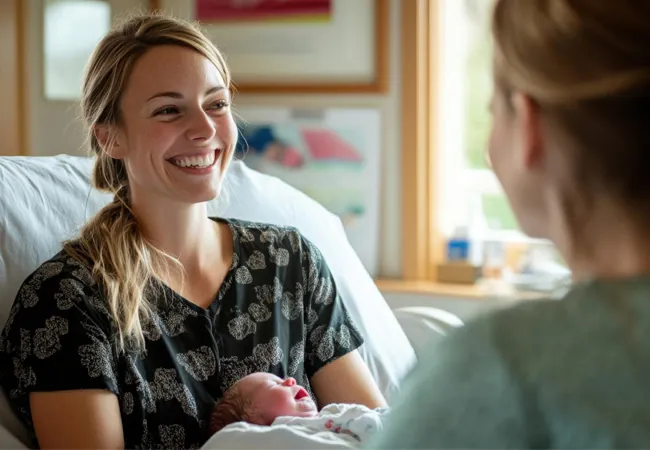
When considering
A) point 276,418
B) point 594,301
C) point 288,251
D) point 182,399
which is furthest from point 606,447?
point 288,251

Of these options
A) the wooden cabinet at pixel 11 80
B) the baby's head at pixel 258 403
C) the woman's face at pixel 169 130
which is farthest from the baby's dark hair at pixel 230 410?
the wooden cabinet at pixel 11 80

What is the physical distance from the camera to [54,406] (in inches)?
62.8

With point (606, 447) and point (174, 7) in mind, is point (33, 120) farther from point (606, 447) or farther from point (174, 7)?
point (606, 447)

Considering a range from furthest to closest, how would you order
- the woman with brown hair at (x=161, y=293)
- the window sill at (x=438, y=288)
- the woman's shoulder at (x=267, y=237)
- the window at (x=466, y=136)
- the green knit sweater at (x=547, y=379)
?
the window at (x=466, y=136) → the window sill at (x=438, y=288) → the woman's shoulder at (x=267, y=237) → the woman with brown hair at (x=161, y=293) → the green knit sweater at (x=547, y=379)

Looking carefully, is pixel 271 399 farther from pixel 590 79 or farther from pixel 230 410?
pixel 590 79

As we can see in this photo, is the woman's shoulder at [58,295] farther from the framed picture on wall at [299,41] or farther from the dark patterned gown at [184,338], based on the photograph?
the framed picture on wall at [299,41]

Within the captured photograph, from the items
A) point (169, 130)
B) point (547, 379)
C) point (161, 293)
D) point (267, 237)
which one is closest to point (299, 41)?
point (267, 237)

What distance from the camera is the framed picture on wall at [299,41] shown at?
328 centimetres

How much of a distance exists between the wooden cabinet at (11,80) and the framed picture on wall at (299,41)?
0.49 meters

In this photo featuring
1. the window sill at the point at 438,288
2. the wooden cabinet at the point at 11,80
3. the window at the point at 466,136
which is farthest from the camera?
the wooden cabinet at the point at 11,80

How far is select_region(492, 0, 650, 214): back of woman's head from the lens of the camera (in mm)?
815

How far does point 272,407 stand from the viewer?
1.69 metres

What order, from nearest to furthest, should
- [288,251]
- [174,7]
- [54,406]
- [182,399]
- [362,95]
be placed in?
[54,406] → [182,399] → [288,251] → [362,95] → [174,7]

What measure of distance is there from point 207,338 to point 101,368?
0.77 ft
